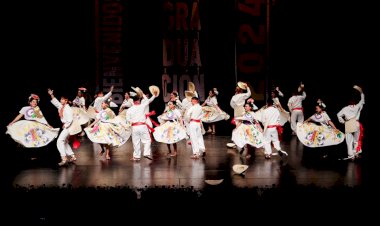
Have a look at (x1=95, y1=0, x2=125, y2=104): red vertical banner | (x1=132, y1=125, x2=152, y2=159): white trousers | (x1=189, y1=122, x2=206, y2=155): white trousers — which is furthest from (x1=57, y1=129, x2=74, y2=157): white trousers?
(x1=95, y1=0, x2=125, y2=104): red vertical banner

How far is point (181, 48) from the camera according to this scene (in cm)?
1399

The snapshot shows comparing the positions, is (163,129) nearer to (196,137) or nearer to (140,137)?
(140,137)

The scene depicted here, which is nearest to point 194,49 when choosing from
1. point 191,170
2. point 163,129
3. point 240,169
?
point 163,129

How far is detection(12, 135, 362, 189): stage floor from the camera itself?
6.72 metres

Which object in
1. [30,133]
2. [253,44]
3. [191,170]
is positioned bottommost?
[191,170]

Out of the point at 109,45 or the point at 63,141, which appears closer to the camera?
the point at 63,141

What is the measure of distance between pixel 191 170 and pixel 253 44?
6923 millimetres

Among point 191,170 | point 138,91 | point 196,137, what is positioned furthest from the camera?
point 196,137

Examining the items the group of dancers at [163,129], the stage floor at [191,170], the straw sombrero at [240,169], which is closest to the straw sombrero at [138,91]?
the group of dancers at [163,129]

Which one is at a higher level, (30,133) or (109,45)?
(109,45)

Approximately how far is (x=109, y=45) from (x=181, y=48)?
7.73 feet

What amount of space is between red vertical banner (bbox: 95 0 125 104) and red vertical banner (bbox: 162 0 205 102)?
1426 millimetres

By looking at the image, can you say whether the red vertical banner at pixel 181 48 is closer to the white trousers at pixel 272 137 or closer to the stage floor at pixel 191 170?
the stage floor at pixel 191 170

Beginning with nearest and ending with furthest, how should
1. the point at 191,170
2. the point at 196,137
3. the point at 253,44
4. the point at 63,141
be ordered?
the point at 191,170
the point at 63,141
the point at 196,137
the point at 253,44
